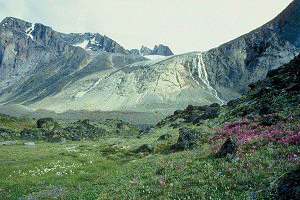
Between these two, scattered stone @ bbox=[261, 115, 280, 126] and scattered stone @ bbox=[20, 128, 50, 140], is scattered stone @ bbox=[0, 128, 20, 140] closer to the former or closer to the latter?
scattered stone @ bbox=[20, 128, 50, 140]

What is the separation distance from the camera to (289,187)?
11.2 m

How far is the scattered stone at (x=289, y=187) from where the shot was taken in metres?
10.7

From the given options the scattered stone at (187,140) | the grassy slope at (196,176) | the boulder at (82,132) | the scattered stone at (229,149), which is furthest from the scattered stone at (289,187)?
the boulder at (82,132)

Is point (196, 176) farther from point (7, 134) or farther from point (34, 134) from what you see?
point (7, 134)

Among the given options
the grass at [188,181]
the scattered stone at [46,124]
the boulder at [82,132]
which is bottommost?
the boulder at [82,132]

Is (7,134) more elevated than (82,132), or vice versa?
(7,134)

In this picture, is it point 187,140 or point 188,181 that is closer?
point 188,181

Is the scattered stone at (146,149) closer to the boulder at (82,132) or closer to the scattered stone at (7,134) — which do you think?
the boulder at (82,132)

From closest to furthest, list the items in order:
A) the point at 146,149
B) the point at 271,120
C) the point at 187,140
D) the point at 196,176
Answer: the point at 196,176 < the point at 271,120 < the point at 187,140 < the point at 146,149

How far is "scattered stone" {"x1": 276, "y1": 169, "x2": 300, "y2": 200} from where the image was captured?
10680 mm

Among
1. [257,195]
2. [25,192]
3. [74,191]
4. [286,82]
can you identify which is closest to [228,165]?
[257,195]

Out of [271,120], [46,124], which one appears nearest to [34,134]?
[46,124]

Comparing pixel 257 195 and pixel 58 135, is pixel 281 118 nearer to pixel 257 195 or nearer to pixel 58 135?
pixel 257 195

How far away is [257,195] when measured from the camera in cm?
1230
